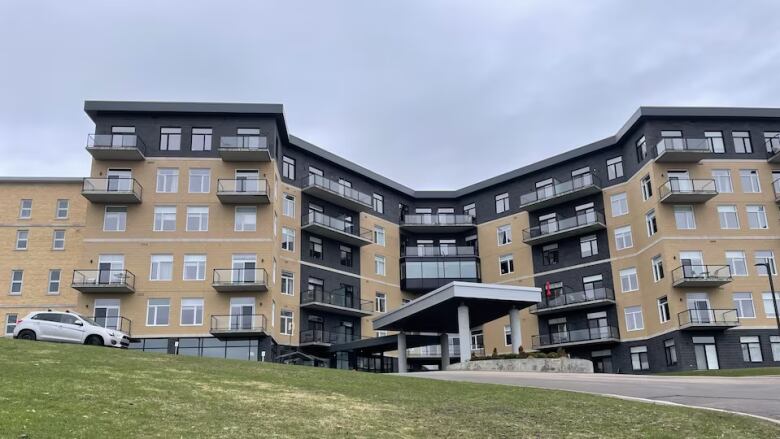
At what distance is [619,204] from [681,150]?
22.3 ft

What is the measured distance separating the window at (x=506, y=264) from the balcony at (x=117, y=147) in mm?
28465

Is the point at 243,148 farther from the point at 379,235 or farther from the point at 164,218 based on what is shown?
the point at 379,235

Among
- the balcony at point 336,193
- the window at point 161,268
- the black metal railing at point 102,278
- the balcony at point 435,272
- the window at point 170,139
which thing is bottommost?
the black metal railing at point 102,278

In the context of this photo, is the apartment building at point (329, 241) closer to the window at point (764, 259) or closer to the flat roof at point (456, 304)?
the window at point (764, 259)

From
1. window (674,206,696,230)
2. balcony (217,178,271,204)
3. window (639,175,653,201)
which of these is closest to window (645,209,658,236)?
window (639,175,653,201)

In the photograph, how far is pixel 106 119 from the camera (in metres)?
46.9

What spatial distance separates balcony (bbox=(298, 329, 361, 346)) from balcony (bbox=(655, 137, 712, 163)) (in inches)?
964

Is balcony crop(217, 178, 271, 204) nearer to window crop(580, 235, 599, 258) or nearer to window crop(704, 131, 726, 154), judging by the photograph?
window crop(580, 235, 599, 258)

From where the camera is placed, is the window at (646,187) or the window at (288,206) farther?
the window at (288,206)

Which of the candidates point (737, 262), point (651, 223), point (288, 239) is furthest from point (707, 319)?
point (288, 239)

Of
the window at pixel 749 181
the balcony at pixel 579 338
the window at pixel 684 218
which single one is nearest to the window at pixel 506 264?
the balcony at pixel 579 338

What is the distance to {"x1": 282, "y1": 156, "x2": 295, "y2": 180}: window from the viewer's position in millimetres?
51438

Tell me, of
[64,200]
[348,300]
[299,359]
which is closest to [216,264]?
[299,359]

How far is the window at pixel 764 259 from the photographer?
46562mm
